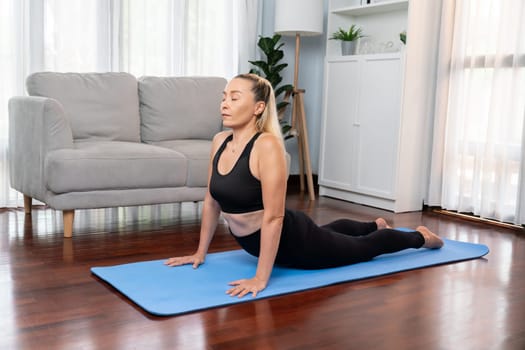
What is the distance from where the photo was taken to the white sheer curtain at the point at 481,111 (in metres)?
3.89

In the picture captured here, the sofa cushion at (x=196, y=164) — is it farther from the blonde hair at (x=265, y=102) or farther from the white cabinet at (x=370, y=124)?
the white cabinet at (x=370, y=124)

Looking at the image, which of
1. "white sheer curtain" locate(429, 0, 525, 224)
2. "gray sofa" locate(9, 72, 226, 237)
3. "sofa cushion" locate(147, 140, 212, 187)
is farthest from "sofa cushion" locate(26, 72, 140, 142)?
"white sheer curtain" locate(429, 0, 525, 224)

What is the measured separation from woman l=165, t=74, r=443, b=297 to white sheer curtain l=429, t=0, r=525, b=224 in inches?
69.1

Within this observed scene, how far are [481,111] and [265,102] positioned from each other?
2.22 meters

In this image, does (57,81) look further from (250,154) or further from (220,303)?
(220,303)

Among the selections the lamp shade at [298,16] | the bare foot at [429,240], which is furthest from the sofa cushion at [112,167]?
the lamp shade at [298,16]

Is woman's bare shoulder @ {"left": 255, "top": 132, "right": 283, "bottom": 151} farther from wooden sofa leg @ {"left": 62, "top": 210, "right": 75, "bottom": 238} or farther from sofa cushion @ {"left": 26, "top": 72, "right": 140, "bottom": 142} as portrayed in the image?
sofa cushion @ {"left": 26, "top": 72, "right": 140, "bottom": 142}

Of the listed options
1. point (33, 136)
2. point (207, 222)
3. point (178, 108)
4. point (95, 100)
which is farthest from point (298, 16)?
point (207, 222)

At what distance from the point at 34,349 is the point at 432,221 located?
288 centimetres

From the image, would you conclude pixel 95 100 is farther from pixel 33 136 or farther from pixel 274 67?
pixel 274 67

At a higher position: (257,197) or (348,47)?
(348,47)

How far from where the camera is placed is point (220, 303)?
2.18 metres

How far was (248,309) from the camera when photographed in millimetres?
2162

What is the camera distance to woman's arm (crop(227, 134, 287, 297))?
228 centimetres
